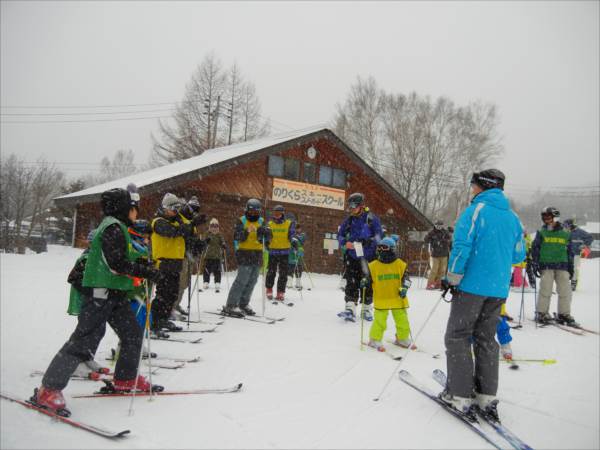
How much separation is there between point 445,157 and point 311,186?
59.4 feet

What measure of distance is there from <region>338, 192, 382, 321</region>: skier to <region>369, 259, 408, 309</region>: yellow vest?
109 cm

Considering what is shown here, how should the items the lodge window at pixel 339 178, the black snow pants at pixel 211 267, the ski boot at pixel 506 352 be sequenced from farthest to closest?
1. the lodge window at pixel 339 178
2. the black snow pants at pixel 211 267
3. the ski boot at pixel 506 352

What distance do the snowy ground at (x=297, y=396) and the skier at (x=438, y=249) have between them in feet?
17.2

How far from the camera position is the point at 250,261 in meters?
6.04

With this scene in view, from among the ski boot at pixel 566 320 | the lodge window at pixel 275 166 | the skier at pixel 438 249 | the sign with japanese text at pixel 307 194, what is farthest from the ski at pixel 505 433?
the lodge window at pixel 275 166

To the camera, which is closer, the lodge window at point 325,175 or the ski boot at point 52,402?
the ski boot at point 52,402

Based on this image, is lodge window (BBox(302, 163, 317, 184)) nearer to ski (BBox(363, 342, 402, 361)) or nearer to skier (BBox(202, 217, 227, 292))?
skier (BBox(202, 217, 227, 292))

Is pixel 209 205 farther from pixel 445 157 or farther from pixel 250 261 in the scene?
pixel 445 157

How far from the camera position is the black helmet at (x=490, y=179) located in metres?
3.08

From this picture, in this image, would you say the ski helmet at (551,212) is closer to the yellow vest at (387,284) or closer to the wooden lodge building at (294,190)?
the yellow vest at (387,284)

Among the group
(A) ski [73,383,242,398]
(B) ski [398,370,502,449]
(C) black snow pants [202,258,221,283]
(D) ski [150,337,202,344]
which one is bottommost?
(D) ski [150,337,202,344]

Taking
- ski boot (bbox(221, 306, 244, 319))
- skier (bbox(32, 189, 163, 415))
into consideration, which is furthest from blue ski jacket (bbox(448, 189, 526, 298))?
ski boot (bbox(221, 306, 244, 319))

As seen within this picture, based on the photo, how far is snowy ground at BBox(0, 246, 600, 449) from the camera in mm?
2529

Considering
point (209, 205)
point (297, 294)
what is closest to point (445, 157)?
point (209, 205)
